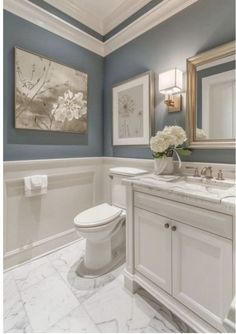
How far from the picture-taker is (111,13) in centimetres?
219

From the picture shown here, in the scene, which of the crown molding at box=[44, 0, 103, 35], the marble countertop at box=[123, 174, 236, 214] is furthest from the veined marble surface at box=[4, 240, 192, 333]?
the crown molding at box=[44, 0, 103, 35]

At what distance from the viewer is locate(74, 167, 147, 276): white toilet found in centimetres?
160

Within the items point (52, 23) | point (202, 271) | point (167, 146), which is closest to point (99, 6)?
point (52, 23)

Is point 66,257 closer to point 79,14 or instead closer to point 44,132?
point 44,132

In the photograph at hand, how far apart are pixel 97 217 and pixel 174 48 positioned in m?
1.63

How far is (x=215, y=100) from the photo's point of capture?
146 centimetres

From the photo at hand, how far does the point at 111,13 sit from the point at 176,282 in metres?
2.69

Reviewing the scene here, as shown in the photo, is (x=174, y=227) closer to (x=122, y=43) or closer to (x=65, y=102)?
(x=65, y=102)

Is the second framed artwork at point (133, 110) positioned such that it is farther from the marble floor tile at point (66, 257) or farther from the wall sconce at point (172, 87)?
the marble floor tile at point (66, 257)

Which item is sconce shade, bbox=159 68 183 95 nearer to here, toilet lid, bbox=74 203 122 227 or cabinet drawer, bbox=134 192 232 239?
cabinet drawer, bbox=134 192 232 239

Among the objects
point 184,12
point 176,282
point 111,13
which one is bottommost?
point 176,282

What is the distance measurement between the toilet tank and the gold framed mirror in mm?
588

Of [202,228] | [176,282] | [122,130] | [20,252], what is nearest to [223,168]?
[202,228]

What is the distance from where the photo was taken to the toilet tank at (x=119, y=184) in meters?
1.88
